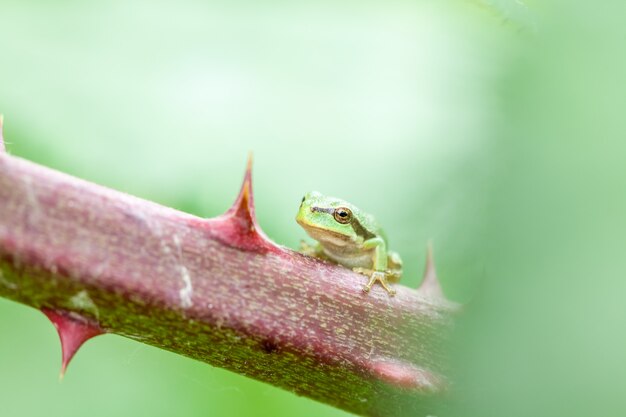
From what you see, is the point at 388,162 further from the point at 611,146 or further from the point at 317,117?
the point at 611,146

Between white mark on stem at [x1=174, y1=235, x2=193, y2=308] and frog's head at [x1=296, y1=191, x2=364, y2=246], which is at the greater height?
white mark on stem at [x1=174, y1=235, x2=193, y2=308]

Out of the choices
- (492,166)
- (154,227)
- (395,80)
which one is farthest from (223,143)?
(492,166)

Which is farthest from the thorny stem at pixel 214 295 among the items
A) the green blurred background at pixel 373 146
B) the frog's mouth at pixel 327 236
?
the frog's mouth at pixel 327 236

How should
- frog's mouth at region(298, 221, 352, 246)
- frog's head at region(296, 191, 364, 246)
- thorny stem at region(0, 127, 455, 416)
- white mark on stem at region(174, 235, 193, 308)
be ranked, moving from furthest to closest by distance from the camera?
1. frog's mouth at region(298, 221, 352, 246)
2. frog's head at region(296, 191, 364, 246)
3. white mark on stem at region(174, 235, 193, 308)
4. thorny stem at region(0, 127, 455, 416)

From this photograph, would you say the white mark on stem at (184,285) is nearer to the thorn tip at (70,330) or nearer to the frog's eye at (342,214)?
the thorn tip at (70,330)

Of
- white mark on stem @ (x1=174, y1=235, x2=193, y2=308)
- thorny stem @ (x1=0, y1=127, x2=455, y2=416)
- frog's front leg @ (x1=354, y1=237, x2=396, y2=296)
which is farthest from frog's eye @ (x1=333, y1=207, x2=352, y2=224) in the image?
white mark on stem @ (x1=174, y1=235, x2=193, y2=308)

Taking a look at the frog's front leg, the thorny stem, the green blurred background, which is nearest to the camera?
the green blurred background

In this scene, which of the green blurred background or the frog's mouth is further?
the frog's mouth

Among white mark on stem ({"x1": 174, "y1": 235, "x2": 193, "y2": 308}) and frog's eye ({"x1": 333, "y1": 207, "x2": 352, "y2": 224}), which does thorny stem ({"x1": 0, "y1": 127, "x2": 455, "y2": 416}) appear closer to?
white mark on stem ({"x1": 174, "y1": 235, "x2": 193, "y2": 308})
